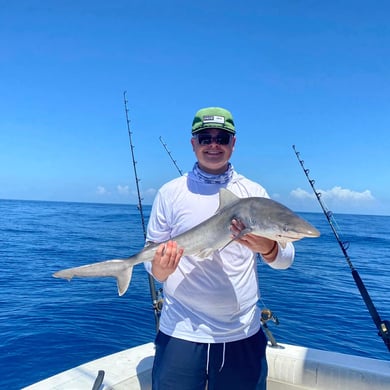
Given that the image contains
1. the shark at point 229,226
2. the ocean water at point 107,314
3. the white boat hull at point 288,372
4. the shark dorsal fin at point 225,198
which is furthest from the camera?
the ocean water at point 107,314

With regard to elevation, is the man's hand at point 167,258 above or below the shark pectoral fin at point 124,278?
above

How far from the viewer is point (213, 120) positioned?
2893mm

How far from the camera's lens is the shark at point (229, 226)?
2.64m

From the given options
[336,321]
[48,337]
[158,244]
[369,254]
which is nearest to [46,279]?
[48,337]

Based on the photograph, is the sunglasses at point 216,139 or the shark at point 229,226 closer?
the shark at point 229,226

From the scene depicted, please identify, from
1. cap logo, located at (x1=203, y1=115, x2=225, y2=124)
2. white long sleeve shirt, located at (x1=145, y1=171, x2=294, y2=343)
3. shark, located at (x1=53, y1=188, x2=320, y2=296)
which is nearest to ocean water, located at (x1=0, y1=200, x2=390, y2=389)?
white long sleeve shirt, located at (x1=145, y1=171, x2=294, y2=343)

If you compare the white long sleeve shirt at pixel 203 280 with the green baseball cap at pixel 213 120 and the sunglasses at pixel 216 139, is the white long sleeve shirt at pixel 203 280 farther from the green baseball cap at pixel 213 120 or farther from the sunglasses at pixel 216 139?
the green baseball cap at pixel 213 120

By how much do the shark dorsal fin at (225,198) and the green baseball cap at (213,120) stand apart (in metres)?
0.55

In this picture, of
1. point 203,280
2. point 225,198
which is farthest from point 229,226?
point 203,280

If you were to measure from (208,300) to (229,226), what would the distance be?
2.02 ft

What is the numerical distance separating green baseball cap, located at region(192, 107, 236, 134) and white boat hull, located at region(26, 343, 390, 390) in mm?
2764

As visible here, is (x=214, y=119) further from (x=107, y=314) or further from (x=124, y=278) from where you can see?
(x=107, y=314)

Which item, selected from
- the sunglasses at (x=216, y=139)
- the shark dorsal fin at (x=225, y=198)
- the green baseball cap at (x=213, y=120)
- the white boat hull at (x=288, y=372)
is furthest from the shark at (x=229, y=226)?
Result: the white boat hull at (x=288, y=372)

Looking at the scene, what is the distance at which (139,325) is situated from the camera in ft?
30.5
